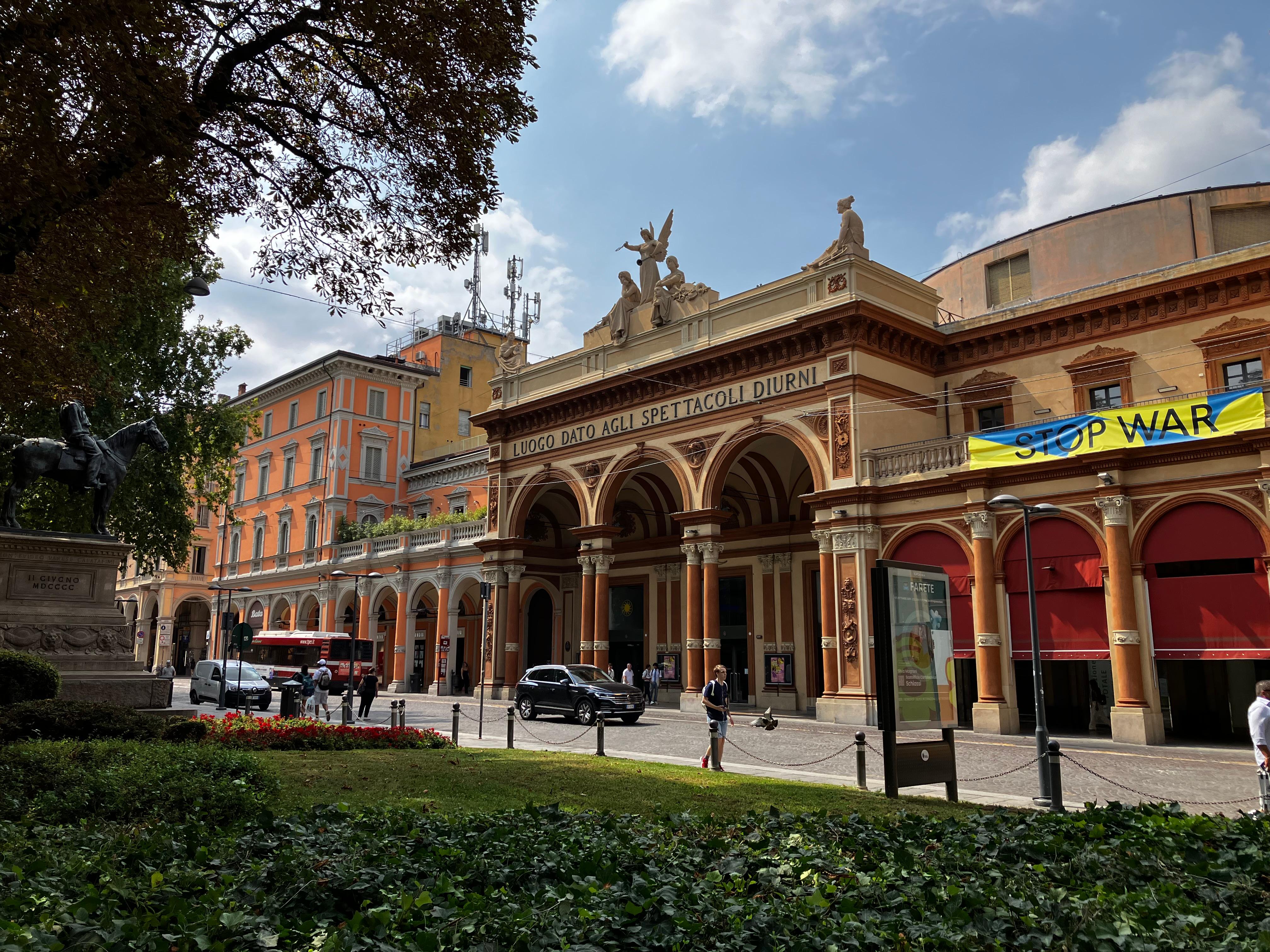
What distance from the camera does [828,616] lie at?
26859 mm

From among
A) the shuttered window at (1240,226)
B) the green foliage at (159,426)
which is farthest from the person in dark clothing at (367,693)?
the shuttered window at (1240,226)

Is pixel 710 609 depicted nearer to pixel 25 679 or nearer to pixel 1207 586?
pixel 1207 586

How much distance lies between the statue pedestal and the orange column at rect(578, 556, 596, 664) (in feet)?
64.7

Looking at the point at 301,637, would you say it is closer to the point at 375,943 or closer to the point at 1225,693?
the point at 1225,693

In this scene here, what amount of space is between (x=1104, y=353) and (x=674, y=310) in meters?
14.1

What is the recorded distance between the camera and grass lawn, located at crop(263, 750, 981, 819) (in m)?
9.41

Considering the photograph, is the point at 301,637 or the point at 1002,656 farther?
the point at 301,637

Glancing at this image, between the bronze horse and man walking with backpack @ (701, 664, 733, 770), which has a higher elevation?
the bronze horse

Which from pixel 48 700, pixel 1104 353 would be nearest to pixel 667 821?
pixel 48 700

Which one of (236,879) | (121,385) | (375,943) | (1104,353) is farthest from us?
(121,385)

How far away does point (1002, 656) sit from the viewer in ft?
77.4

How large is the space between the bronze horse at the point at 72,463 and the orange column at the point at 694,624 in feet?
57.3

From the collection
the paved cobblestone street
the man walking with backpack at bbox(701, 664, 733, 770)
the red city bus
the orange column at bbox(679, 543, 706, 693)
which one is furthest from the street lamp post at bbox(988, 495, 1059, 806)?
the red city bus

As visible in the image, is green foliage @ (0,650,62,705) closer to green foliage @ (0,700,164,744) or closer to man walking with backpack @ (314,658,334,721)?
green foliage @ (0,700,164,744)
